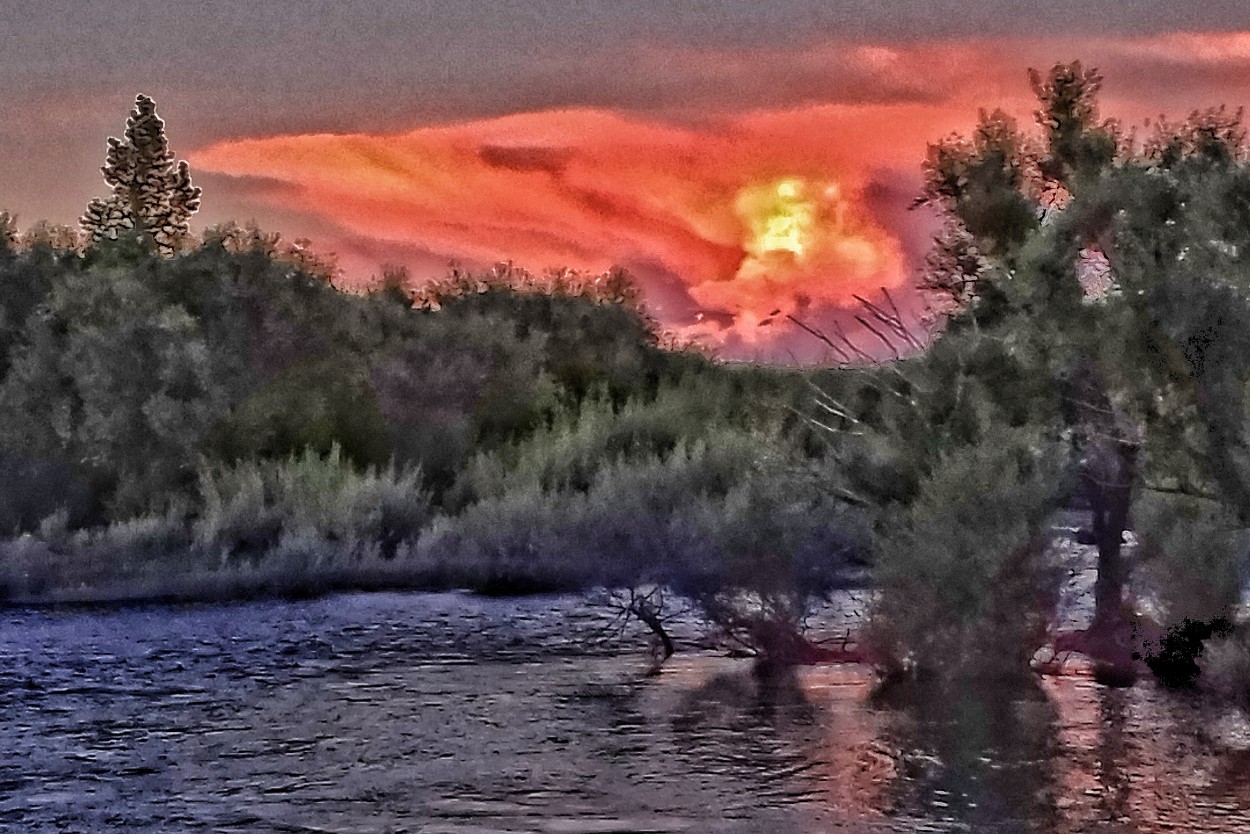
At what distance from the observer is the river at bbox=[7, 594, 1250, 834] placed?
9.75 m

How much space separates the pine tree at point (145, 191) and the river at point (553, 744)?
16.9 metres

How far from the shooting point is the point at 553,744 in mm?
11531

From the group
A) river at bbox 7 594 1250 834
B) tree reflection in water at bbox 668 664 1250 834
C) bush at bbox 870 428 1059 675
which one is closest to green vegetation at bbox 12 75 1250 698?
bush at bbox 870 428 1059 675

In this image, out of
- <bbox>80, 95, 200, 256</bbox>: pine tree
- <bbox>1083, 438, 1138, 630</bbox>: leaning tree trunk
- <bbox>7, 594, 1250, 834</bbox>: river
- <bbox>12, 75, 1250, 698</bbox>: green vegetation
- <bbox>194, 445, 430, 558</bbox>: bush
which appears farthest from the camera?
<bbox>80, 95, 200, 256</bbox>: pine tree

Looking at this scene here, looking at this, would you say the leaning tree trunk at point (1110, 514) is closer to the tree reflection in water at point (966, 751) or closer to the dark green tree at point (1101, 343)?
the dark green tree at point (1101, 343)

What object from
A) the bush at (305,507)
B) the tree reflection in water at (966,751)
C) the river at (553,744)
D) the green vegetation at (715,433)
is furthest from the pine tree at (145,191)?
the tree reflection in water at (966,751)

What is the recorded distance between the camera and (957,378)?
47.8 ft

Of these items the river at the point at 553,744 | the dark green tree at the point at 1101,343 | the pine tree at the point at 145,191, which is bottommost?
the river at the point at 553,744

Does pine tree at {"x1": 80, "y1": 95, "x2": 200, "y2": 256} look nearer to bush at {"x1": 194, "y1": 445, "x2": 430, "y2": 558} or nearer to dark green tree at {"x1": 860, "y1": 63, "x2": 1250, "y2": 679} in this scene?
bush at {"x1": 194, "y1": 445, "x2": 430, "y2": 558}

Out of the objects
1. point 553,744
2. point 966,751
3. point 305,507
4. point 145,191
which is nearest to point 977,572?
point 966,751

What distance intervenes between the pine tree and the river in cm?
1694

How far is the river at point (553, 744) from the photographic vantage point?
9750 millimetres

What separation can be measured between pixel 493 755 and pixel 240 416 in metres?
15.8

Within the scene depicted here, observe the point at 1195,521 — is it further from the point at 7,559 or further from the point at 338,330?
the point at 338,330
